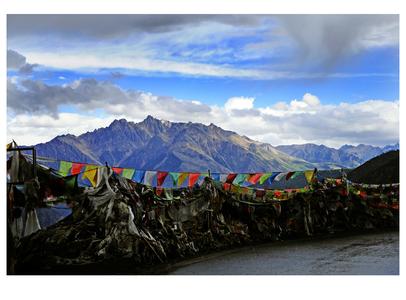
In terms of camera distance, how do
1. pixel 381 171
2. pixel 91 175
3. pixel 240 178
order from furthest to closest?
pixel 381 171
pixel 240 178
pixel 91 175

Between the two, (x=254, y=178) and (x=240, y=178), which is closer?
(x=240, y=178)

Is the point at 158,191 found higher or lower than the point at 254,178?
lower

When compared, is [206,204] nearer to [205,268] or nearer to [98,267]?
[205,268]

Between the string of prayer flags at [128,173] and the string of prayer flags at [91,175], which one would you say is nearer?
the string of prayer flags at [91,175]

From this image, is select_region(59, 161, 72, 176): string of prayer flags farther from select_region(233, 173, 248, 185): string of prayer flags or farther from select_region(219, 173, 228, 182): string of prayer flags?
select_region(233, 173, 248, 185): string of prayer flags

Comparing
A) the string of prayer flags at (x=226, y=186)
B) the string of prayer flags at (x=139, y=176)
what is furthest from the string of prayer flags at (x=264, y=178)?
the string of prayer flags at (x=139, y=176)

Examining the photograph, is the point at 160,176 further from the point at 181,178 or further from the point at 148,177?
the point at 148,177

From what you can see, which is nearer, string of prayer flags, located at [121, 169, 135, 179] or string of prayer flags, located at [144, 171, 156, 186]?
string of prayer flags, located at [121, 169, 135, 179]

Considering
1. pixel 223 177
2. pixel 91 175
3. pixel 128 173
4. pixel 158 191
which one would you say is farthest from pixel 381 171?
pixel 91 175

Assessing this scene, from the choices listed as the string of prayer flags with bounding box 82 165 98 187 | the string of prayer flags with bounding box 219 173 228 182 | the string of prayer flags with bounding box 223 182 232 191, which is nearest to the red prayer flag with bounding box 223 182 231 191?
the string of prayer flags with bounding box 223 182 232 191

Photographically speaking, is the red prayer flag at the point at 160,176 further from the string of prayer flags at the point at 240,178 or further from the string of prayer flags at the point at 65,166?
the string of prayer flags at the point at 65,166

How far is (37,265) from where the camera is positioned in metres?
10.9

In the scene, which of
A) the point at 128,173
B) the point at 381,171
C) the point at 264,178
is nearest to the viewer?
the point at 128,173
